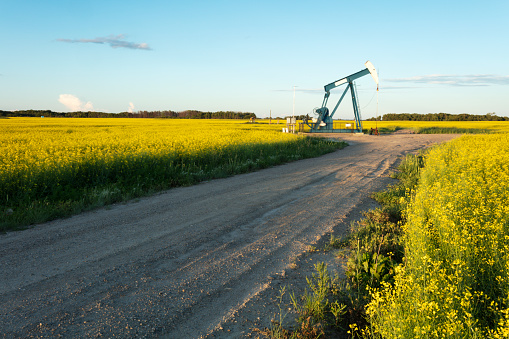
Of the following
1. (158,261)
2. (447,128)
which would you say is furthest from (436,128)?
(158,261)

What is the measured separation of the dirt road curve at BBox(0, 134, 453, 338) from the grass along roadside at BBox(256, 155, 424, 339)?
48 centimetres

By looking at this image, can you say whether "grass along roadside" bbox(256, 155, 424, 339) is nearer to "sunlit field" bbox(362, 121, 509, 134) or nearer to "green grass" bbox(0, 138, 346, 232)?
"green grass" bbox(0, 138, 346, 232)

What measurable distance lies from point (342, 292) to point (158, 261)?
2.71 metres

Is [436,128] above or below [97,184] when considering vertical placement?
above

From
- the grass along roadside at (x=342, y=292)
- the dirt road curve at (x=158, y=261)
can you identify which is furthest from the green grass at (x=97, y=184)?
the grass along roadside at (x=342, y=292)

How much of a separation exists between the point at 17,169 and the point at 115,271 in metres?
6.76

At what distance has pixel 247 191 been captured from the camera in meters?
10.0

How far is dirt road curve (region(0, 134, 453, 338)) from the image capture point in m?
3.70

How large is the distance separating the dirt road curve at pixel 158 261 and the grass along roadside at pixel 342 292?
48 cm

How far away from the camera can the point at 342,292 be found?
4328mm

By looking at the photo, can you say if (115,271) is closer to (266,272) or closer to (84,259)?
(84,259)

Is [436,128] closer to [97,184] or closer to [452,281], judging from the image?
[97,184]

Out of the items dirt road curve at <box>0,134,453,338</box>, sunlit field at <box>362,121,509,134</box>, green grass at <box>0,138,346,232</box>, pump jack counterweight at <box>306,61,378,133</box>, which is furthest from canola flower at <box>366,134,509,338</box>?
sunlit field at <box>362,121,509,134</box>

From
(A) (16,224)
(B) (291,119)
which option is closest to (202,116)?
(B) (291,119)
